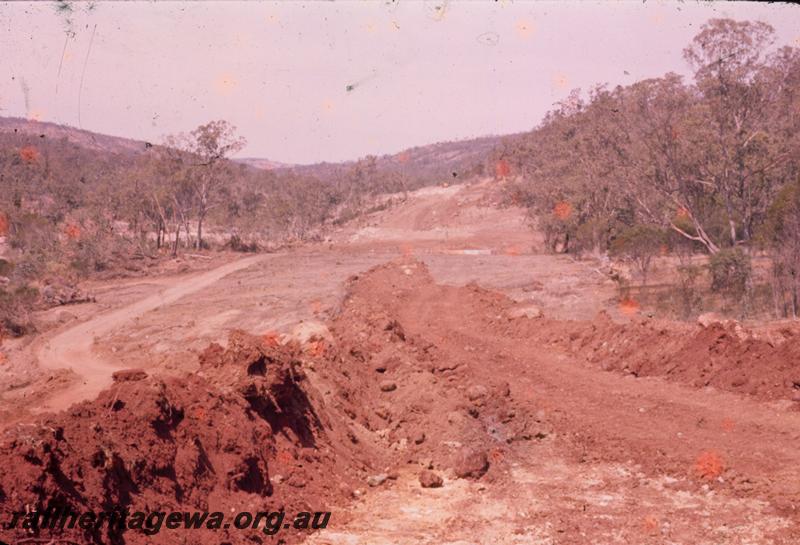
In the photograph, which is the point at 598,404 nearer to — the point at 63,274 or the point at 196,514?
the point at 196,514

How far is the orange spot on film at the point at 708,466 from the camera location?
434 inches

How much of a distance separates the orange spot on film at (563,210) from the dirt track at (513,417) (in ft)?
54.7

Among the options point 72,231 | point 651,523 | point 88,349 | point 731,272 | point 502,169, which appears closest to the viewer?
point 651,523

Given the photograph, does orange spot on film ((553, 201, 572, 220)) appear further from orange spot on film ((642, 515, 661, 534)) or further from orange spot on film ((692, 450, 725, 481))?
orange spot on film ((642, 515, 661, 534))

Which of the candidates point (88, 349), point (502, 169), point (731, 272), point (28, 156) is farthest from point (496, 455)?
point (28, 156)

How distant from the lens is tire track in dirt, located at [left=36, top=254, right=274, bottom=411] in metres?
17.2

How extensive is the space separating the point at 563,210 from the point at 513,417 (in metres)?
32.9

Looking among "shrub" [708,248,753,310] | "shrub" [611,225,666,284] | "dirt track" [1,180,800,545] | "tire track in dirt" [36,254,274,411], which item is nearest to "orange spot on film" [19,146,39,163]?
"tire track in dirt" [36,254,274,411]

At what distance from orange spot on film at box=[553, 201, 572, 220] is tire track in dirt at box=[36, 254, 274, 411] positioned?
22578mm

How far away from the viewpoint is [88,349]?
2328cm

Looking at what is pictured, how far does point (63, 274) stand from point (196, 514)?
37.5m

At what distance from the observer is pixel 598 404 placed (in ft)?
48.9

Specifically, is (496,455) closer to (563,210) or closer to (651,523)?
(651,523)

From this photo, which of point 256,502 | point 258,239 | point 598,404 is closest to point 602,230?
point 598,404
